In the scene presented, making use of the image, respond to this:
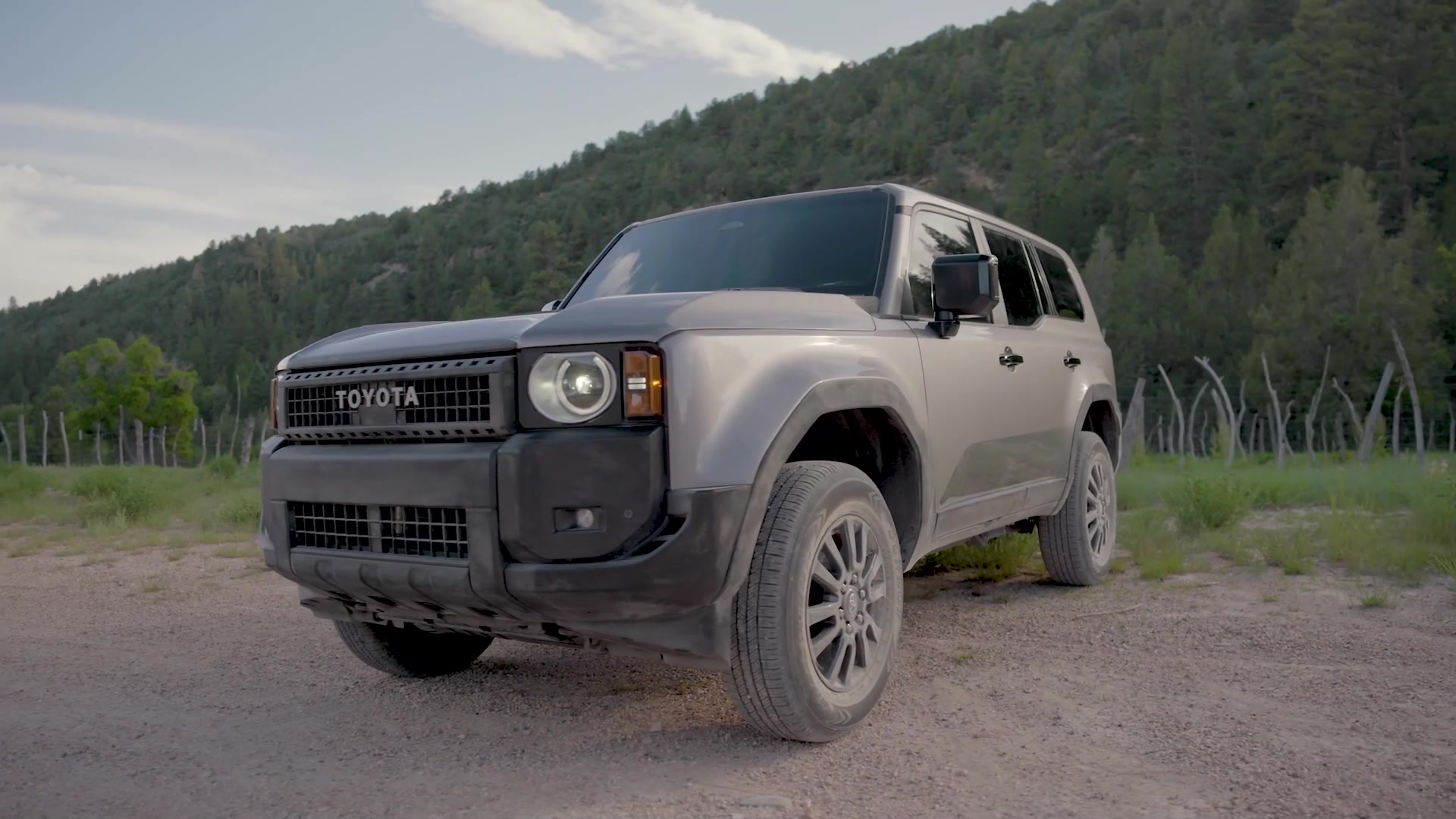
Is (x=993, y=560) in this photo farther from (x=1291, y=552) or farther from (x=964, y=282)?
(x=964, y=282)

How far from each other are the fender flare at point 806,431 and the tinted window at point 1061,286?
2393mm

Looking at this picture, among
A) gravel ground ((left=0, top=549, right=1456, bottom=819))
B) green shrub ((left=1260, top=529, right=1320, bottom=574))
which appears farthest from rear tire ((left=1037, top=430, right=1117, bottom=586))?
green shrub ((left=1260, top=529, right=1320, bottom=574))

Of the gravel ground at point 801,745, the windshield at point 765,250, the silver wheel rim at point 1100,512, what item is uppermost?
the windshield at point 765,250

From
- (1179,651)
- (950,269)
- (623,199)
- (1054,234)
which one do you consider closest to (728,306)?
(950,269)

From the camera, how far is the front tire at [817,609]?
2.99 meters

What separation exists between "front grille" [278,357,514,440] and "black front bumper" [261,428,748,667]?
0.23 feet

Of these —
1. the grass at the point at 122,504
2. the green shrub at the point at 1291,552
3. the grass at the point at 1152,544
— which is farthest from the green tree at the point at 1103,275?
the green shrub at the point at 1291,552

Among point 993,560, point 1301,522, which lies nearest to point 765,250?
point 993,560

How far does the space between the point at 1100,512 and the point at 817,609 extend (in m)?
3.35

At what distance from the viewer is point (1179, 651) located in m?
4.29

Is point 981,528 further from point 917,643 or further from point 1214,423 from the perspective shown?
point 1214,423

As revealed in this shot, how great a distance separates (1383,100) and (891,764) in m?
61.3

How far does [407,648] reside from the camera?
13.3 feet

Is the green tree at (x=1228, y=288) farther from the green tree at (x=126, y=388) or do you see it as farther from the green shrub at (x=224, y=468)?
the green tree at (x=126, y=388)
